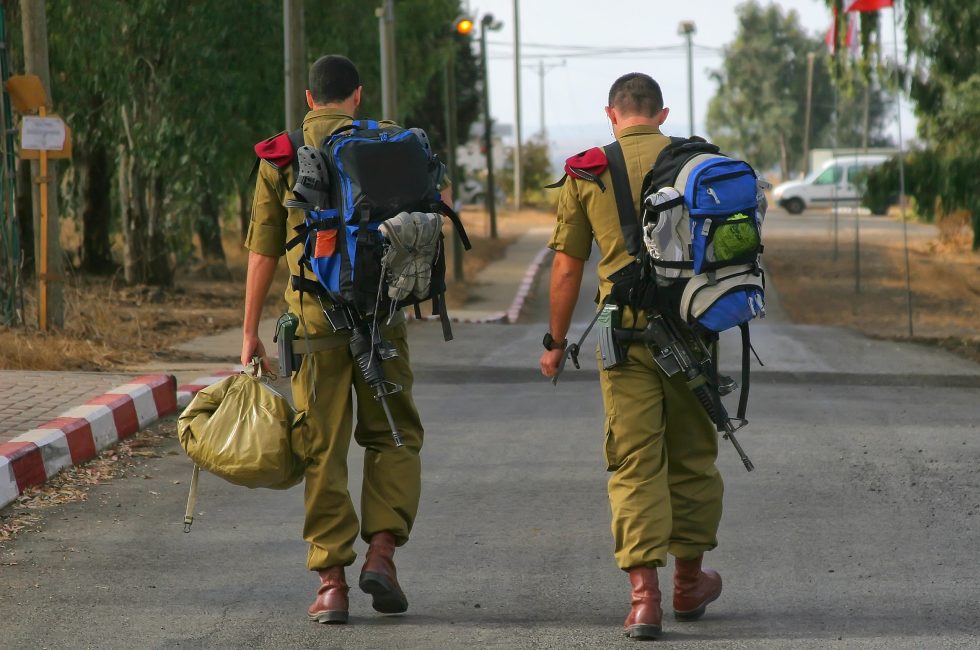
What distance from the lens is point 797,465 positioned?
790 centimetres

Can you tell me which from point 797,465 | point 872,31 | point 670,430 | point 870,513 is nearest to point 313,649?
point 670,430

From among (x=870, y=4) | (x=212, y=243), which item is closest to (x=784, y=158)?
(x=212, y=243)

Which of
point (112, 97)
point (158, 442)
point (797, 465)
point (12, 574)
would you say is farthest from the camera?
point (112, 97)

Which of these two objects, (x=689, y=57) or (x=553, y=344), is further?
(x=689, y=57)

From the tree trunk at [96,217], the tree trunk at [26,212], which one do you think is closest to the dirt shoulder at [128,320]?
the tree trunk at [26,212]

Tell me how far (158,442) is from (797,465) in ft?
12.1

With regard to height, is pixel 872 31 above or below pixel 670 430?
above

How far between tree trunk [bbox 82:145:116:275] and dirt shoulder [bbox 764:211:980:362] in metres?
10.4

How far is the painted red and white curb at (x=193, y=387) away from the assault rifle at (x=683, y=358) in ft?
16.8

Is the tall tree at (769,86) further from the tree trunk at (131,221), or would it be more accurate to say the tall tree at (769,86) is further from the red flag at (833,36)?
the tree trunk at (131,221)

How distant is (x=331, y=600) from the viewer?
488 centimetres

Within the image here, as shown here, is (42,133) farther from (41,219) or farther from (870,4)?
(870,4)

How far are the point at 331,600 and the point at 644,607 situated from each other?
3.47 ft

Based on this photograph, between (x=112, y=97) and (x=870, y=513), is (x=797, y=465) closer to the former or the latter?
(x=870, y=513)
